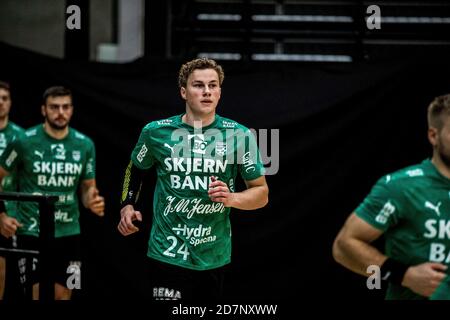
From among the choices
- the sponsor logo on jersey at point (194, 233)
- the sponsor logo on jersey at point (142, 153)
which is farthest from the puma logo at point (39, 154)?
the sponsor logo on jersey at point (194, 233)

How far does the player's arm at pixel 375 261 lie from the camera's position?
3.01 meters

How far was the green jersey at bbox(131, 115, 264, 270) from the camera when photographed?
407 cm

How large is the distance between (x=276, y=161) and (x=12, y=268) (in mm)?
2443

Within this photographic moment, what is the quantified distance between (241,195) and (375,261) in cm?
110

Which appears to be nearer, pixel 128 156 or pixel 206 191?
pixel 206 191

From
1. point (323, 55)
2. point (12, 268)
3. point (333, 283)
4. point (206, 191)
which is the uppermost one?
point (323, 55)

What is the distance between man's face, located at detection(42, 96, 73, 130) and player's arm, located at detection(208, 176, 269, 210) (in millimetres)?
2077

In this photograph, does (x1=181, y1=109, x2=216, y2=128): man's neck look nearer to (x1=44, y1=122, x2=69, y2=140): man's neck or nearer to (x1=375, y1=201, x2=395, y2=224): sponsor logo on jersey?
(x1=375, y1=201, x2=395, y2=224): sponsor logo on jersey

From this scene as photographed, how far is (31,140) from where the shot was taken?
5508 millimetres

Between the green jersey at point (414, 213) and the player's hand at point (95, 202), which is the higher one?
the green jersey at point (414, 213)

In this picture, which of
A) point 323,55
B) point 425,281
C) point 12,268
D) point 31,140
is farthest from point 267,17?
point 425,281

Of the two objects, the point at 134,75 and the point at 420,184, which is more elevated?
the point at 134,75

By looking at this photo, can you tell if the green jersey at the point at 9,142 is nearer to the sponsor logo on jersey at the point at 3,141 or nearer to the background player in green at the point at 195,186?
the sponsor logo on jersey at the point at 3,141
